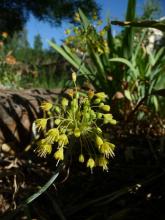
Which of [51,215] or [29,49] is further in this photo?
[29,49]

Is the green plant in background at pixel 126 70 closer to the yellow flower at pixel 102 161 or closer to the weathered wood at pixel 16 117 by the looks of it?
the weathered wood at pixel 16 117

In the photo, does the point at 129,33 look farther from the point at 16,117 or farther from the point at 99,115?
the point at 99,115

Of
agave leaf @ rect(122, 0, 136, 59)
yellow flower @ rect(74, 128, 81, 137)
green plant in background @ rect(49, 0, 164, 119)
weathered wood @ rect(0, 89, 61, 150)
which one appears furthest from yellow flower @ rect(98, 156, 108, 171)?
agave leaf @ rect(122, 0, 136, 59)

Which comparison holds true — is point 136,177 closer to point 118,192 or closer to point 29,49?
point 118,192

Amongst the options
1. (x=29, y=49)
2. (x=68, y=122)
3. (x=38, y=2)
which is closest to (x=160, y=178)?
(x=68, y=122)

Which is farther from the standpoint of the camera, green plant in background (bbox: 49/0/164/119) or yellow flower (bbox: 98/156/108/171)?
green plant in background (bbox: 49/0/164/119)

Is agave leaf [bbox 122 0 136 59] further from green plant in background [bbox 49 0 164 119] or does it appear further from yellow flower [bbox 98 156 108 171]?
yellow flower [bbox 98 156 108 171]

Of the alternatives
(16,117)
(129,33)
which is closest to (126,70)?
(129,33)

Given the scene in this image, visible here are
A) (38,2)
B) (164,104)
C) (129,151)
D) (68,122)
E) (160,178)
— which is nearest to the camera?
(68,122)

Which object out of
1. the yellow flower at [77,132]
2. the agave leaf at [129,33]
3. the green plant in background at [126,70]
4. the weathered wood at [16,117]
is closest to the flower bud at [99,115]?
the yellow flower at [77,132]
